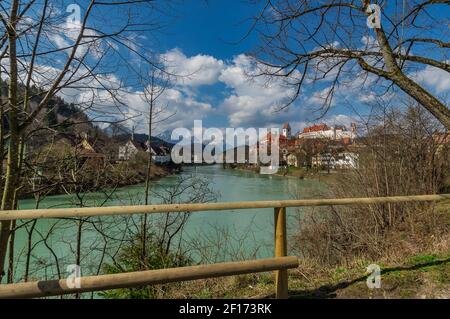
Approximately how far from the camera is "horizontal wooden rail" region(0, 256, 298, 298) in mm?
2133

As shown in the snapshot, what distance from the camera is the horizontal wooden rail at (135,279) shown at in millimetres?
2133

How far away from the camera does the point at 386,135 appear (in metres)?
9.46

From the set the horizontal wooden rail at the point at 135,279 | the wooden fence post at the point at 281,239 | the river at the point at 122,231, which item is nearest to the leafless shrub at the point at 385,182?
the river at the point at 122,231

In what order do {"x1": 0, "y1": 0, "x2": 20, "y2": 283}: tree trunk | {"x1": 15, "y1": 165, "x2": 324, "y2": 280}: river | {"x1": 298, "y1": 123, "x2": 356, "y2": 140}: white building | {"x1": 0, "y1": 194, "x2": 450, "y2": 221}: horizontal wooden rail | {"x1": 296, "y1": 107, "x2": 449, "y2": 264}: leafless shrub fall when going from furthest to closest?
{"x1": 298, "y1": 123, "x2": 356, "y2": 140}: white building
{"x1": 296, "y1": 107, "x2": 449, "y2": 264}: leafless shrub
{"x1": 15, "y1": 165, "x2": 324, "y2": 280}: river
{"x1": 0, "y1": 0, "x2": 20, "y2": 283}: tree trunk
{"x1": 0, "y1": 194, "x2": 450, "y2": 221}: horizontal wooden rail

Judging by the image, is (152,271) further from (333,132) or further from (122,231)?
(333,132)

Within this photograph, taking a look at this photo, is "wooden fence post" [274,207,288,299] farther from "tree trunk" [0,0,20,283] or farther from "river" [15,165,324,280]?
"river" [15,165,324,280]

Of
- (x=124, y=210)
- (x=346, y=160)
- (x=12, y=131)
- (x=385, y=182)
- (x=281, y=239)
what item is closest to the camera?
(x=124, y=210)

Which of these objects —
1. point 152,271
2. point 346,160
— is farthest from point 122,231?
point 346,160

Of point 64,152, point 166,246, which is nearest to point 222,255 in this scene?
point 166,246

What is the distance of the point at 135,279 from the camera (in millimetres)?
2307

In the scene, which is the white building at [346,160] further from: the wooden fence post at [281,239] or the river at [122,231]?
the wooden fence post at [281,239]

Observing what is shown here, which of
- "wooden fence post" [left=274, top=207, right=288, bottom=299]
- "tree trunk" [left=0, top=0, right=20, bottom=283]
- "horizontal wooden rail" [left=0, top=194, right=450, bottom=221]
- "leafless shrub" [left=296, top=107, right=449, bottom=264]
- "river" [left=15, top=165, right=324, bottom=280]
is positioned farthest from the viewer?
"leafless shrub" [left=296, top=107, right=449, bottom=264]

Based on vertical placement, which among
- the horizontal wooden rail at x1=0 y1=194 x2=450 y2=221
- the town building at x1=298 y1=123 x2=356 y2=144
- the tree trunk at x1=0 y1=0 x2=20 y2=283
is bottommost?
the horizontal wooden rail at x1=0 y1=194 x2=450 y2=221

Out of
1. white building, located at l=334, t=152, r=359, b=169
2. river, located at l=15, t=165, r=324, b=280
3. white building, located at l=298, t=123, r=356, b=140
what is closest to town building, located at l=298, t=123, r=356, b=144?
white building, located at l=298, t=123, r=356, b=140
